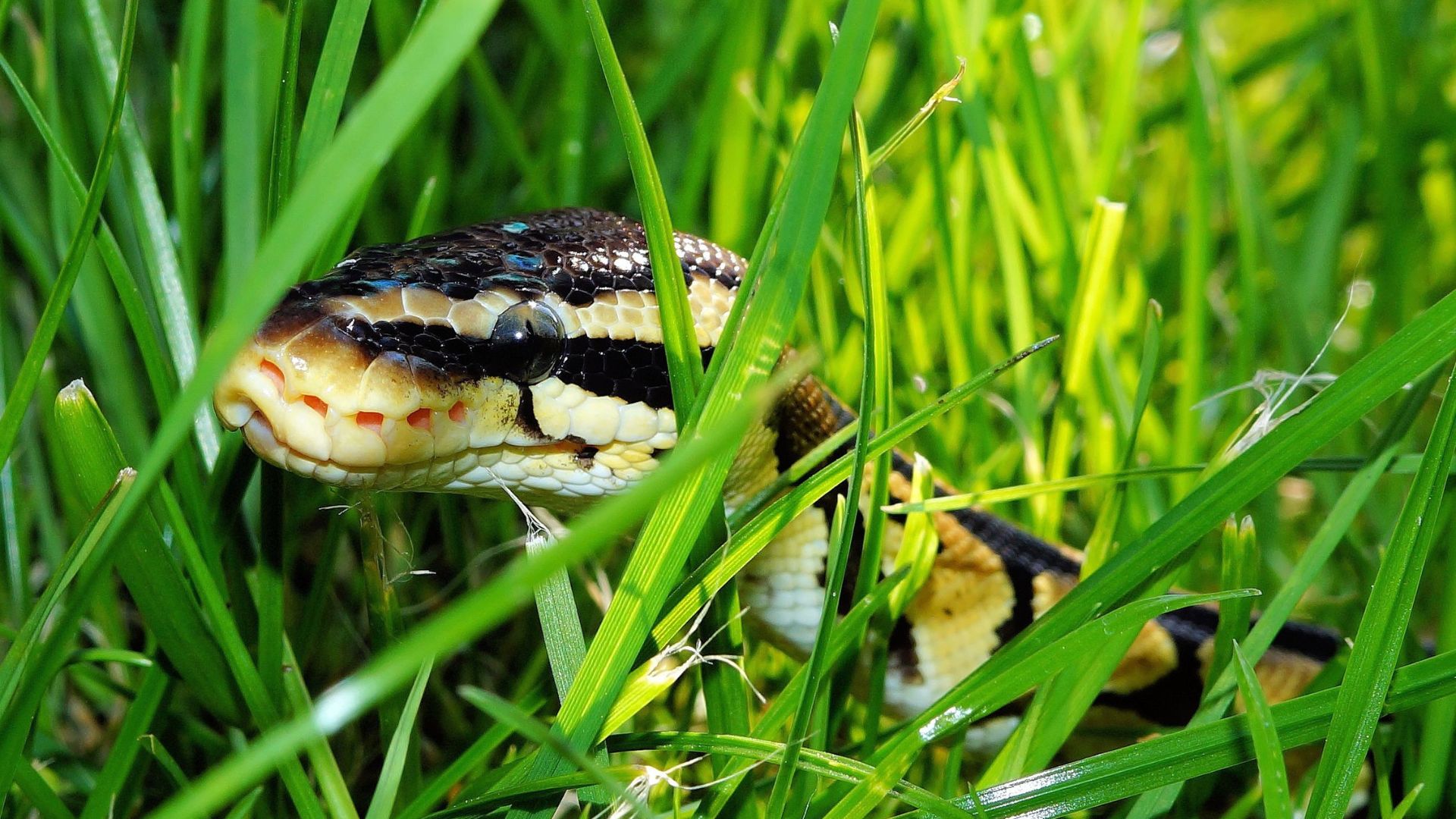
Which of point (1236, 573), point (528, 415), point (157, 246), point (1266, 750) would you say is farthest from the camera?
point (157, 246)

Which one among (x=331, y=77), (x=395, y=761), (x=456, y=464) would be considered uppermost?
(x=331, y=77)

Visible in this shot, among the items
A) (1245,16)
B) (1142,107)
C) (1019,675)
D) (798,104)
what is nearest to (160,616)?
(1019,675)

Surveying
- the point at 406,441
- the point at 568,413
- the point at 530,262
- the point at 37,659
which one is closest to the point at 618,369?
the point at 568,413

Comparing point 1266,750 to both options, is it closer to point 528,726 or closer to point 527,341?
point 528,726

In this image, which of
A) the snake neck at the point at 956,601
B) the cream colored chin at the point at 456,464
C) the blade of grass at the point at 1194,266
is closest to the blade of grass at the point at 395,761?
the cream colored chin at the point at 456,464

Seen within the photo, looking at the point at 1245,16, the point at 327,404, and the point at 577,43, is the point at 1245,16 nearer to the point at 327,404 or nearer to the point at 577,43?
the point at 577,43

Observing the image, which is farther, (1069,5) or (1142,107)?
(1069,5)

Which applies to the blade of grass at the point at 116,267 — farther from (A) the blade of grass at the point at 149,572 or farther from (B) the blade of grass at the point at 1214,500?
(B) the blade of grass at the point at 1214,500
